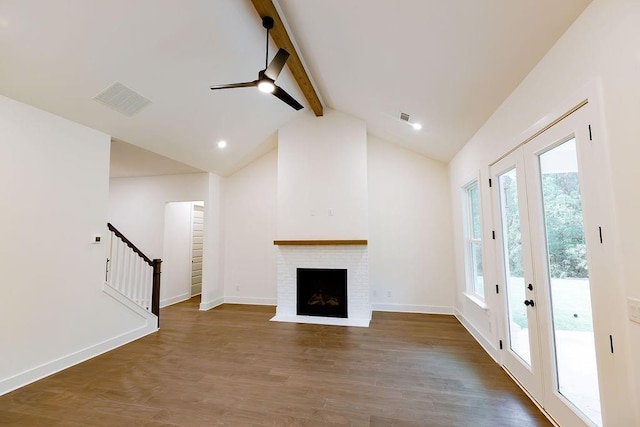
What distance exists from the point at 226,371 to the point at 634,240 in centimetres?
352

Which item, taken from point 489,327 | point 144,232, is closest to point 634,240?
point 489,327

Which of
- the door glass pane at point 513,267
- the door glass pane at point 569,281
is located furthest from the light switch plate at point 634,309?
the door glass pane at point 513,267

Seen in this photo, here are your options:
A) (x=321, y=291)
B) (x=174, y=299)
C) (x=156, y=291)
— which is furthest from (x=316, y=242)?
(x=174, y=299)

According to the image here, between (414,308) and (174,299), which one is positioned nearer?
(414,308)

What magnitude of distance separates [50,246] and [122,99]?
6.10ft

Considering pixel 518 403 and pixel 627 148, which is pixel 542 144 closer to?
pixel 627 148

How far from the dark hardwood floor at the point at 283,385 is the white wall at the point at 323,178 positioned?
1872 mm

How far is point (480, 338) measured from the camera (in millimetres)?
3697

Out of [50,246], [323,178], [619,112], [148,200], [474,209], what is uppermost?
[323,178]

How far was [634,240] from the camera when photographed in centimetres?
138

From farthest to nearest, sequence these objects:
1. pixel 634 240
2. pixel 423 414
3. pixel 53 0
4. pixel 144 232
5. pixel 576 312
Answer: pixel 144 232 < pixel 423 414 < pixel 53 0 < pixel 576 312 < pixel 634 240

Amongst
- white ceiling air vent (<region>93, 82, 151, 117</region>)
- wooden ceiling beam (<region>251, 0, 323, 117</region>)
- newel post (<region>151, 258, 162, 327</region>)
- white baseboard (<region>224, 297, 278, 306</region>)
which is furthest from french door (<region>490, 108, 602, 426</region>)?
newel post (<region>151, 258, 162, 327</region>)

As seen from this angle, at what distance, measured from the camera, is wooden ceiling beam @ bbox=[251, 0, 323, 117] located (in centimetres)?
271

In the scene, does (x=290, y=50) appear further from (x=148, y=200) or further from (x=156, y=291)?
(x=148, y=200)
